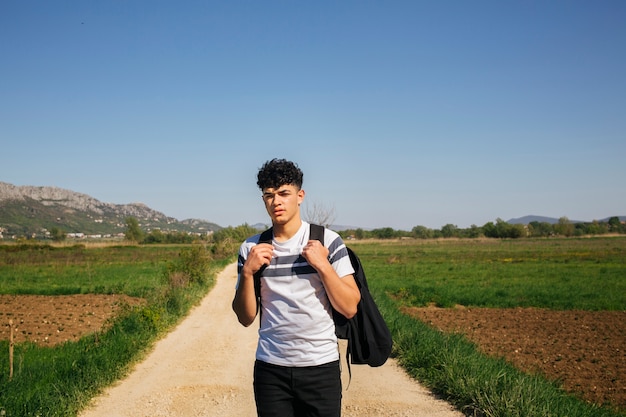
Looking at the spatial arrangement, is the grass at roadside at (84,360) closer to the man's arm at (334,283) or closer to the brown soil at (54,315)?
the brown soil at (54,315)

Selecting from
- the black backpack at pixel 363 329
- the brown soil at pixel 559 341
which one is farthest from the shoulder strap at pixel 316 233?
the brown soil at pixel 559 341

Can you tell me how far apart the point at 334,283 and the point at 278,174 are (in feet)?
2.05

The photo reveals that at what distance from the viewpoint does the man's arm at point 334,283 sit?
2461 millimetres

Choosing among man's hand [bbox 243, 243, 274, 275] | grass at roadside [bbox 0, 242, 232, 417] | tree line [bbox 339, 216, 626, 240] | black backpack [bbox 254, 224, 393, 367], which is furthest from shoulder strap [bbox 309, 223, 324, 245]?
tree line [bbox 339, 216, 626, 240]

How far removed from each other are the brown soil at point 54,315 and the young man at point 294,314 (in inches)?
336

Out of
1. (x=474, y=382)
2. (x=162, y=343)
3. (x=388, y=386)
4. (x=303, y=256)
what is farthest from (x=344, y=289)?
(x=162, y=343)

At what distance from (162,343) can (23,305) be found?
10.8m

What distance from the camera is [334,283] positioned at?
2.48 meters

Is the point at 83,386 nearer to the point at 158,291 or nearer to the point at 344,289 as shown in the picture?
the point at 344,289

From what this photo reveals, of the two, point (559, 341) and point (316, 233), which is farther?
point (559, 341)

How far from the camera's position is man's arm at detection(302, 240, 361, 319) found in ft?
8.07

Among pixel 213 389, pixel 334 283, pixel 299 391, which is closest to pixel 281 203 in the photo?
pixel 334 283

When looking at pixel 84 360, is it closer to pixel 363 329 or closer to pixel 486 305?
pixel 363 329

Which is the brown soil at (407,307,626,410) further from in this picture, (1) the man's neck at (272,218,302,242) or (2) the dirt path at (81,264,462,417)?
(1) the man's neck at (272,218,302,242)
